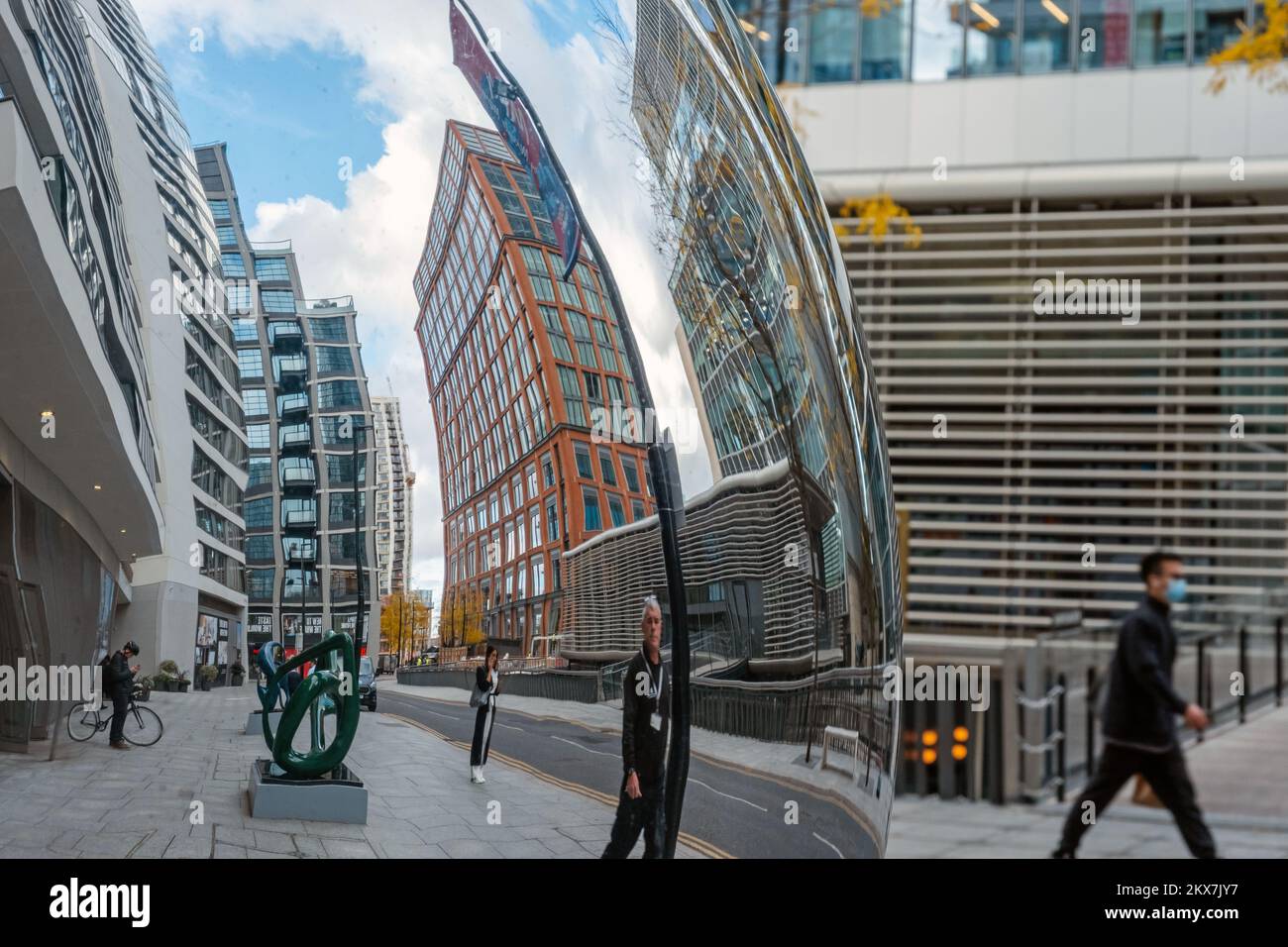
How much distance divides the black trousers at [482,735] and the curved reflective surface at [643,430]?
3 cm

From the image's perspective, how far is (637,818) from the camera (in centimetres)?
59

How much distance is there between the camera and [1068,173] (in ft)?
35.4

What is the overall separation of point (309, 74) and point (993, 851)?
6.62m

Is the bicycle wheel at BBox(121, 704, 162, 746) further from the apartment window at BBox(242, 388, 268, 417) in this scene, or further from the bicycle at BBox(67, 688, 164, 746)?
the apartment window at BBox(242, 388, 268, 417)

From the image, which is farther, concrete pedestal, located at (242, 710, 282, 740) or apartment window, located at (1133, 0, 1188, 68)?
apartment window, located at (1133, 0, 1188, 68)

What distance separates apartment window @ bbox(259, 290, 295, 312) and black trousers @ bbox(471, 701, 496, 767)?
7.8 inches

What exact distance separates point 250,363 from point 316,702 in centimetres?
16

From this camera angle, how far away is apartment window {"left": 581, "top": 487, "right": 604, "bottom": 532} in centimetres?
57

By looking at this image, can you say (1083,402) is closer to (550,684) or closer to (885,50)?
(885,50)

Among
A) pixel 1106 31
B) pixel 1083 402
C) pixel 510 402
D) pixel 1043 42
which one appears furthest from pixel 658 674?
pixel 1106 31

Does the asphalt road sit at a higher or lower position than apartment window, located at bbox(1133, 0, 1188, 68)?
lower
